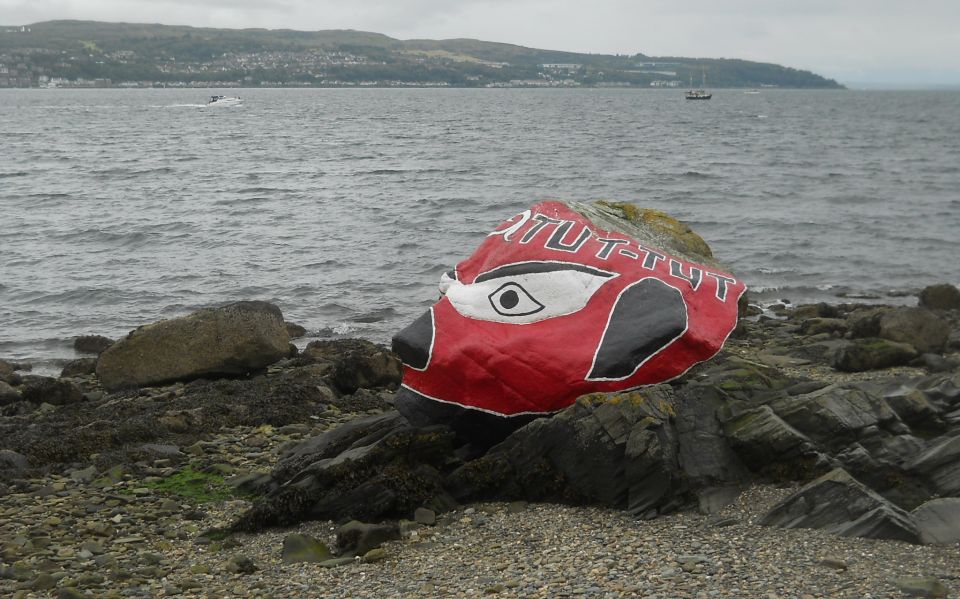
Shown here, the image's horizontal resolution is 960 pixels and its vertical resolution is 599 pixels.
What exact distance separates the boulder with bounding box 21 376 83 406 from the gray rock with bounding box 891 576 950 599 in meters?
12.0

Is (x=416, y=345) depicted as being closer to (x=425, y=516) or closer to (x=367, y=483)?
Answer: (x=367, y=483)

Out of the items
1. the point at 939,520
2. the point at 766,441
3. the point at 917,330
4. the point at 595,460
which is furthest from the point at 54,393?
the point at 917,330

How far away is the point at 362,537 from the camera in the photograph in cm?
887

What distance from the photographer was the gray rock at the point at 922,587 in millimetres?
6766

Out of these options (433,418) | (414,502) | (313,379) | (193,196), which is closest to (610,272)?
(433,418)

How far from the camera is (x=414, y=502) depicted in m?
9.50

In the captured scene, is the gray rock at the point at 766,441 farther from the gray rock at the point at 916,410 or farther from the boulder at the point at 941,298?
the boulder at the point at 941,298

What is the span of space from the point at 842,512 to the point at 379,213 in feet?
100

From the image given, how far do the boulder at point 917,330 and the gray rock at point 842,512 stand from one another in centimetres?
829

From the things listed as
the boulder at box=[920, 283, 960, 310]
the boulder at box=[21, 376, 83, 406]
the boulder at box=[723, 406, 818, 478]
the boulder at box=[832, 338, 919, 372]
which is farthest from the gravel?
the boulder at box=[920, 283, 960, 310]

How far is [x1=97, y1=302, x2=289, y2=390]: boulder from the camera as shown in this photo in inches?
621

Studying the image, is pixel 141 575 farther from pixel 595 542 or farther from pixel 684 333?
pixel 684 333

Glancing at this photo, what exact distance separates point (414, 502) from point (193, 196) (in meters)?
36.6

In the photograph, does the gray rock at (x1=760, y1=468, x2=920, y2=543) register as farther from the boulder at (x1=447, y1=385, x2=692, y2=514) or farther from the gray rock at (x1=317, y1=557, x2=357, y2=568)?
the gray rock at (x1=317, y1=557, x2=357, y2=568)
